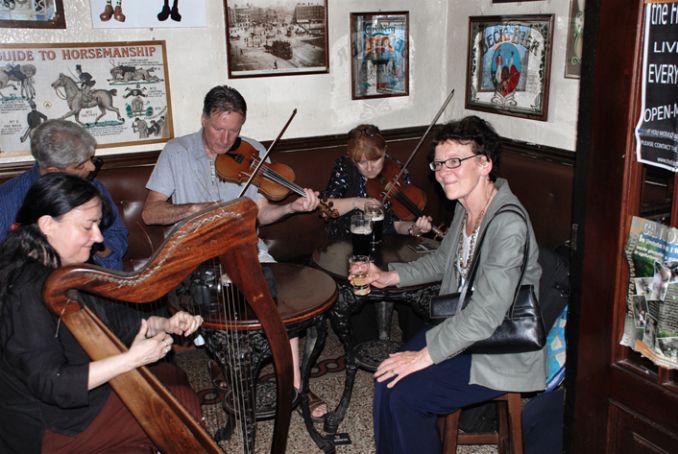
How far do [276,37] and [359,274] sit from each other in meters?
1.97

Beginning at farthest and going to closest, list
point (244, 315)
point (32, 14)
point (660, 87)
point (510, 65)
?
point (510, 65), point (32, 14), point (244, 315), point (660, 87)

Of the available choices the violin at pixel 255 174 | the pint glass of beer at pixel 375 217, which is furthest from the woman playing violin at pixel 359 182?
the pint glass of beer at pixel 375 217

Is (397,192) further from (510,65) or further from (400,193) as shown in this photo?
(510,65)

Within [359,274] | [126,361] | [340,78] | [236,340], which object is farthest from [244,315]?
[340,78]

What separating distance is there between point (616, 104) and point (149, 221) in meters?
2.45

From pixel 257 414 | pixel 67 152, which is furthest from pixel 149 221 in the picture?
pixel 257 414

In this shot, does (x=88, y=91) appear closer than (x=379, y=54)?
Yes

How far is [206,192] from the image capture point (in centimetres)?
342

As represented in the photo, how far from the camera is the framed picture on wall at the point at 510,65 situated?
3.67 m

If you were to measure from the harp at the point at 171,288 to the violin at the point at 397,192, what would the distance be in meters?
1.84

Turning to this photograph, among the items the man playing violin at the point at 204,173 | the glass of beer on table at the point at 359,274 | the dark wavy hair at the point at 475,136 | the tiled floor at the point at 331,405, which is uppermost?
the dark wavy hair at the point at 475,136

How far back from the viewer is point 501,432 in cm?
257

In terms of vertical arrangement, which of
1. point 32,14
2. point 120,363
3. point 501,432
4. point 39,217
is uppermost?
point 32,14

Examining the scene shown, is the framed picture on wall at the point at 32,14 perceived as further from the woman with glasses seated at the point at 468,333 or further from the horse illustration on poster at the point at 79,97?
the woman with glasses seated at the point at 468,333
